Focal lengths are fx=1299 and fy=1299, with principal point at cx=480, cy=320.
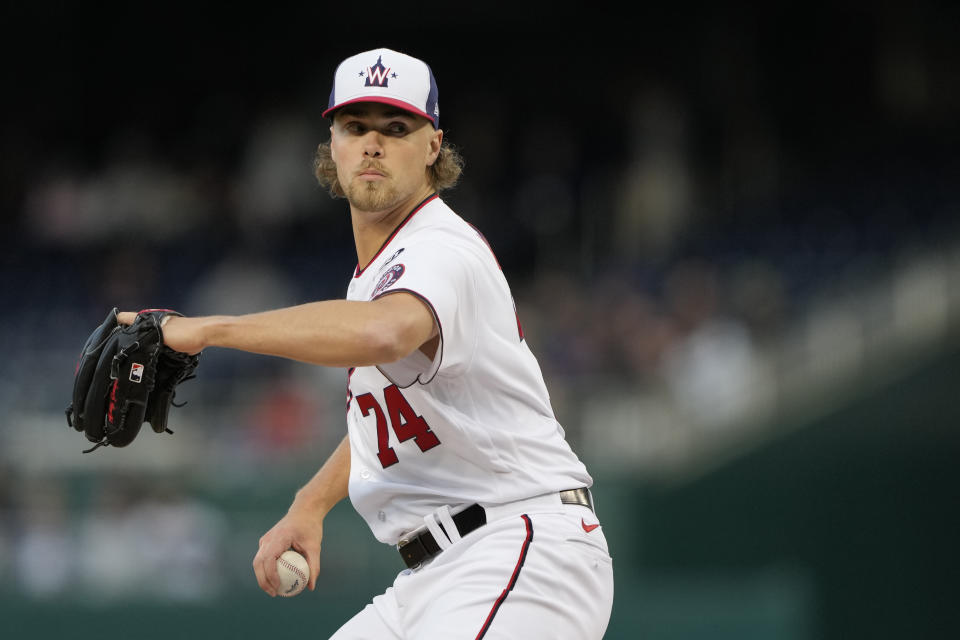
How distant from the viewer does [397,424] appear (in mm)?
3266

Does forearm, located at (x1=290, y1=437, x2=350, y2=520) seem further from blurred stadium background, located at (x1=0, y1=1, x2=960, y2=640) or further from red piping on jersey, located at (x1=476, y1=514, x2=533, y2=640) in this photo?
blurred stadium background, located at (x1=0, y1=1, x2=960, y2=640)

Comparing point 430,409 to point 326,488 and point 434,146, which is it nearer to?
point 326,488

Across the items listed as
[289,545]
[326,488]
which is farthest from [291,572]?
[326,488]

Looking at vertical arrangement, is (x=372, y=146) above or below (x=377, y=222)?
above

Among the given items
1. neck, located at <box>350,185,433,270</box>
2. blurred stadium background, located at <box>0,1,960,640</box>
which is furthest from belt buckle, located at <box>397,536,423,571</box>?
blurred stadium background, located at <box>0,1,960,640</box>

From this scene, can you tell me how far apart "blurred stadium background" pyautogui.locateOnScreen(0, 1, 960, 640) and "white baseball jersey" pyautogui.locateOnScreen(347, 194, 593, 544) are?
302 centimetres

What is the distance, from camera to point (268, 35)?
1531 centimetres

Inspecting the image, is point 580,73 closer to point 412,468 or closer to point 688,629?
point 688,629

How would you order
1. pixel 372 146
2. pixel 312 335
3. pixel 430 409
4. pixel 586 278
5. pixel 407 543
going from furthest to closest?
pixel 586 278 < pixel 372 146 < pixel 407 543 < pixel 430 409 < pixel 312 335

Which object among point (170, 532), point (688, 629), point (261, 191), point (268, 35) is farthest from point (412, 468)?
point (268, 35)

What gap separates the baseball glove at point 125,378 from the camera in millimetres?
2836

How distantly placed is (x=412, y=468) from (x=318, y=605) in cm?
317

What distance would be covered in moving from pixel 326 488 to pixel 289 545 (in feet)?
0.83

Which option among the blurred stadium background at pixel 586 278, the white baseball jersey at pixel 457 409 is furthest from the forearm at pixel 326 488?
the blurred stadium background at pixel 586 278
